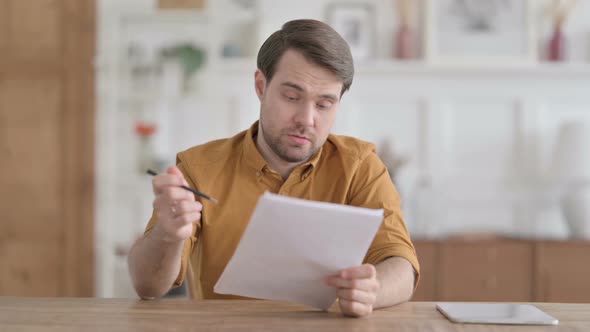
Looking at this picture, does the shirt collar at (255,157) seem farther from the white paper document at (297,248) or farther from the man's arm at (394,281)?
the white paper document at (297,248)

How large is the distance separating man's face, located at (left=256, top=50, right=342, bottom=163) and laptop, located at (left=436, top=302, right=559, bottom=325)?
544 mm

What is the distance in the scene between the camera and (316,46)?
1608 mm

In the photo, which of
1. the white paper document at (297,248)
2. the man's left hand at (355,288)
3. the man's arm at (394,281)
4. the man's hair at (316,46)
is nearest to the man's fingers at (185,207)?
the white paper document at (297,248)

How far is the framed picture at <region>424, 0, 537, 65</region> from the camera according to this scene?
389 centimetres

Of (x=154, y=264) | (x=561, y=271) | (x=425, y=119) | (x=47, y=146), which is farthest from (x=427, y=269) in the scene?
(x=47, y=146)

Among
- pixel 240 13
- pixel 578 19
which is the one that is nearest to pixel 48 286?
pixel 240 13

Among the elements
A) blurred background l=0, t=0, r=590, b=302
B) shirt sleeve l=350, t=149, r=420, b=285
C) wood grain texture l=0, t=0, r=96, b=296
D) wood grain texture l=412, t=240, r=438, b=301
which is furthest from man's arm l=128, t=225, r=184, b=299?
wood grain texture l=0, t=0, r=96, b=296

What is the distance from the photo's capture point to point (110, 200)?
3.84 meters

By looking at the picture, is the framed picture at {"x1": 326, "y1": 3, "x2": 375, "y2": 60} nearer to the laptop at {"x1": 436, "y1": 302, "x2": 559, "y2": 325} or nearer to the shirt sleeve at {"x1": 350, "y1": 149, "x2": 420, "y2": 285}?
A: the shirt sleeve at {"x1": 350, "y1": 149, "x2": 420, "y2": 285}

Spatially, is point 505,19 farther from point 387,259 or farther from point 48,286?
point 48,286

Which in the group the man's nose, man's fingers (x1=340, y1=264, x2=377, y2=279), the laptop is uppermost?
the man's nose

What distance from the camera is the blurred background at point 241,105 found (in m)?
3.88

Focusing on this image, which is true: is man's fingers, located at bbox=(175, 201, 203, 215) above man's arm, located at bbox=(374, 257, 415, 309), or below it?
above

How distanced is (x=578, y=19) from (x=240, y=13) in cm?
214
